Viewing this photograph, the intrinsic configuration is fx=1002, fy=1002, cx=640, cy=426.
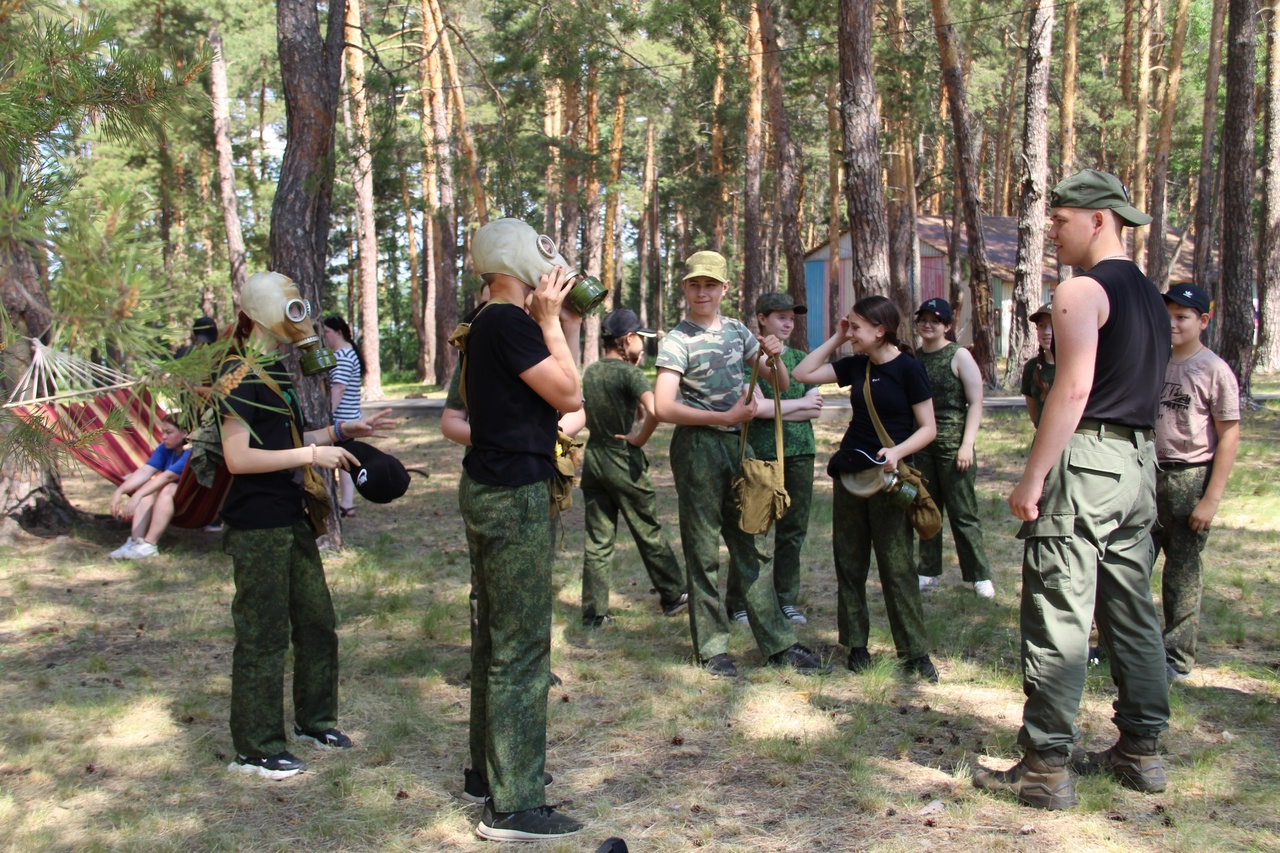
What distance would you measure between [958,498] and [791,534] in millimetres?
1212

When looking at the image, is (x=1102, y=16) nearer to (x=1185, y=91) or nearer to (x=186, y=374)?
(x=1185, y=91)

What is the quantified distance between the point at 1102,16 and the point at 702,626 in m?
24.4

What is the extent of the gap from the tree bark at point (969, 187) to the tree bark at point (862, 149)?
6.92 m

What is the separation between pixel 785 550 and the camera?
5.98 meters

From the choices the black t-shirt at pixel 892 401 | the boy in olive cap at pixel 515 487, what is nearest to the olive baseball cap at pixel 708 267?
the black t-shirt at pixel 892 401

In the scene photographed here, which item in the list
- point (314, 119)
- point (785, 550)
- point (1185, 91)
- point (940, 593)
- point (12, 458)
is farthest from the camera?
point (1185, 91)

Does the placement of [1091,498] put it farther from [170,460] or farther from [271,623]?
[170,460]

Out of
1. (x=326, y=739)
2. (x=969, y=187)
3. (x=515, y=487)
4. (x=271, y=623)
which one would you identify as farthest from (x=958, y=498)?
(x=969, y=187)

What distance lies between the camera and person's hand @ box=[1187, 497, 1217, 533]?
4.50m

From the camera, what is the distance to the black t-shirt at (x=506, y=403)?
329 cm

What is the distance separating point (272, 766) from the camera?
4004mm

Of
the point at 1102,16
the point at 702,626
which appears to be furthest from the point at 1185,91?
the point at 702,626

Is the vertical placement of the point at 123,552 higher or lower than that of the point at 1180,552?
lower

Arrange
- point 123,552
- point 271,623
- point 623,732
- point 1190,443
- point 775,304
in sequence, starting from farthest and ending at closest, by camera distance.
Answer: point 123,552, point 775,304, point 1190,443, point 623,732, point 271,623
